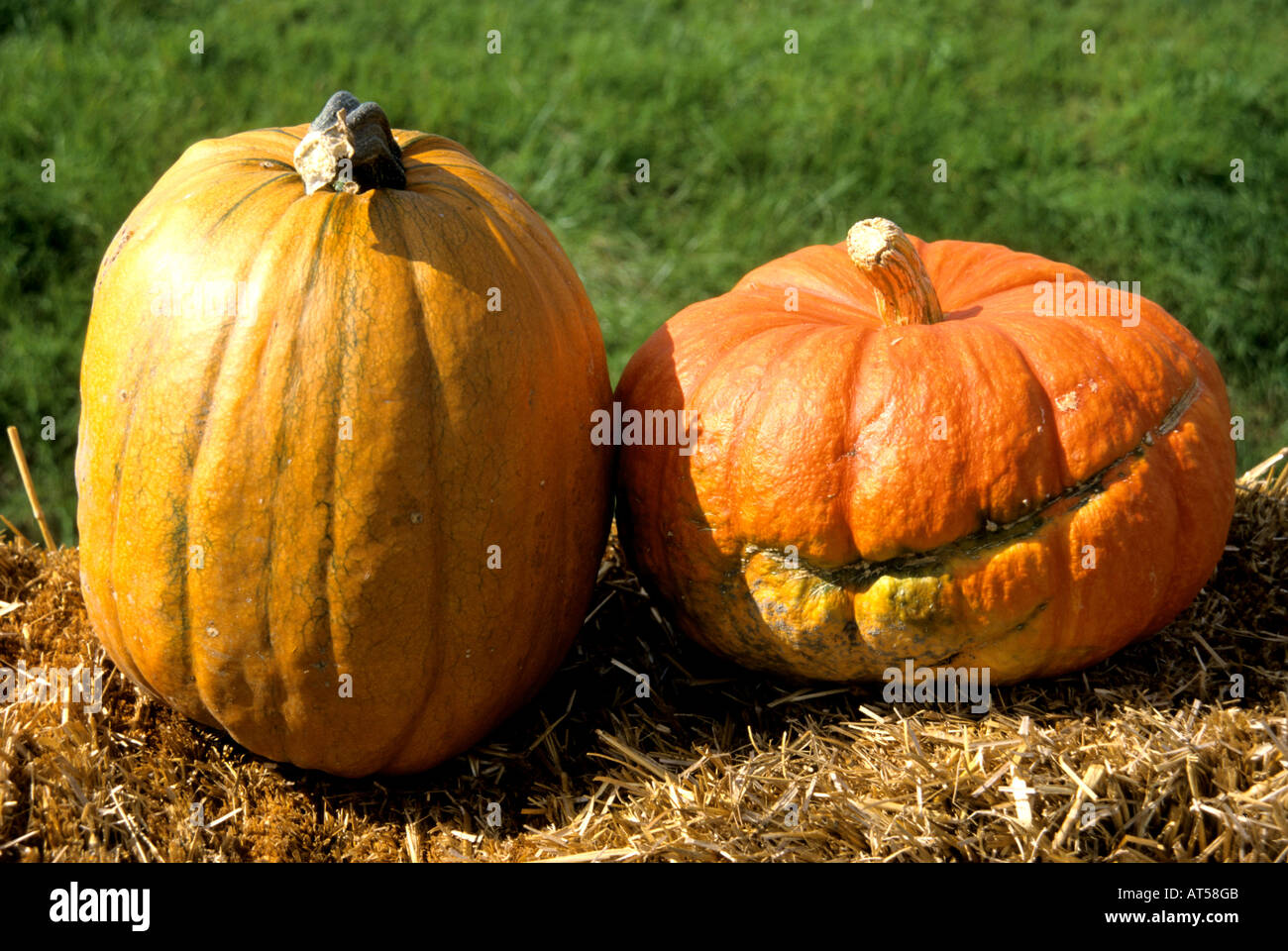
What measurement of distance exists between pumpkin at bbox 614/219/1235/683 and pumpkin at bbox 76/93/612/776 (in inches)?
14.4

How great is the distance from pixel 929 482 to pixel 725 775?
804 millimetres

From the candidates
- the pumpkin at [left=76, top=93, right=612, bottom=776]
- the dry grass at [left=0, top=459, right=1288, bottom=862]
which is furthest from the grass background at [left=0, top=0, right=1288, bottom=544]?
the pumpkin at [left=76, top=93, right=612, bottom=776]

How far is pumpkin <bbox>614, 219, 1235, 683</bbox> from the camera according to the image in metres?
2.68

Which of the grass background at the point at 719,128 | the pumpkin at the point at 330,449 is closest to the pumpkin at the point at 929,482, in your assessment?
the pumpkin at the point at 330,449

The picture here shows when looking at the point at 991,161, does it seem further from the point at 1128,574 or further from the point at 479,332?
the point at 479,332

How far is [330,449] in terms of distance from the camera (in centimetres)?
248

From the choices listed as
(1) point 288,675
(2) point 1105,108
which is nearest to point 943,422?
(1) point 288,675

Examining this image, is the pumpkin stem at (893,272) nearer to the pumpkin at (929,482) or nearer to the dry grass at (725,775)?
the pumpkin at (929,482)

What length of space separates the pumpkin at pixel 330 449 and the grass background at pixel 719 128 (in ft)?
9.30

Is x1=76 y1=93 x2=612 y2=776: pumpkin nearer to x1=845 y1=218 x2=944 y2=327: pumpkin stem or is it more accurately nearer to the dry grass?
the dry grass

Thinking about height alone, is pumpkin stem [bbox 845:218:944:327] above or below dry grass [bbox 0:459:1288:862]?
above

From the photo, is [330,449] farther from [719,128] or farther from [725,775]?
[719,128]

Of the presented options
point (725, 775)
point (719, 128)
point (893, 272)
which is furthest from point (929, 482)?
point (719, 128)

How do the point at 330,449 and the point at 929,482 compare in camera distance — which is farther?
the point at 929,482
